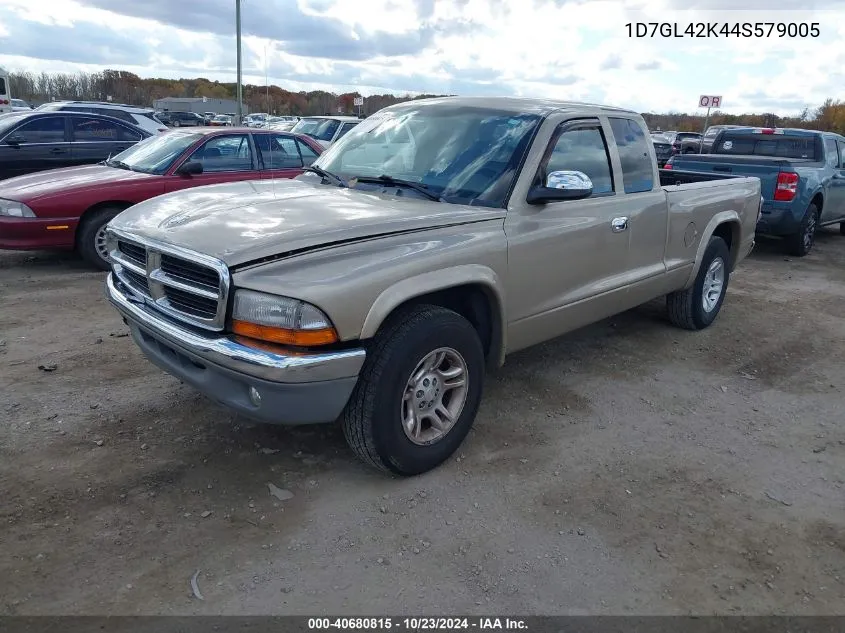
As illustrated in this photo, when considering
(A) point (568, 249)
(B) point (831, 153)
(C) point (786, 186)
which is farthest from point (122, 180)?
(B) point (831, 153)

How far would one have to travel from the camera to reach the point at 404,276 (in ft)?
10.1

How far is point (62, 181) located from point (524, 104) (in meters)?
5.46

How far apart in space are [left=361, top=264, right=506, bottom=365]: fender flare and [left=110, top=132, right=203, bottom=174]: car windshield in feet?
17.6

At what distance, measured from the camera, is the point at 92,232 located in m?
7.17

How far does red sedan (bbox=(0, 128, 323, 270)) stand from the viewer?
6.85 meters

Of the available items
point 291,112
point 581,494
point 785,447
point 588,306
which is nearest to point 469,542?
point 581,494

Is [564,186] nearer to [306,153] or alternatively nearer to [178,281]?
[178,281]

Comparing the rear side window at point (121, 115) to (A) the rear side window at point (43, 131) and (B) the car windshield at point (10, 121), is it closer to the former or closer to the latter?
(A) the rear side window at point (43, 131)

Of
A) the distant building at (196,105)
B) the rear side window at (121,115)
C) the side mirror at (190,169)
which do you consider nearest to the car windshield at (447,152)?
the side mirror at (190,169)

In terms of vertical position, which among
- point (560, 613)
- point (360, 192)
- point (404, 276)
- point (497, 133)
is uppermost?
point (497, 133)

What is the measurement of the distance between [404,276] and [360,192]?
3.66 ft

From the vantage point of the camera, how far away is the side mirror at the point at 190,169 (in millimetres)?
7410

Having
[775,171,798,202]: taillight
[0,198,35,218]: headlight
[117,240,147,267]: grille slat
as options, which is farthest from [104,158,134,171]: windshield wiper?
[775,171,798,202]: taillight

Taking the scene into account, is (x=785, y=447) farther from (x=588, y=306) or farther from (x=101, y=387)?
(x=101, y=387)
